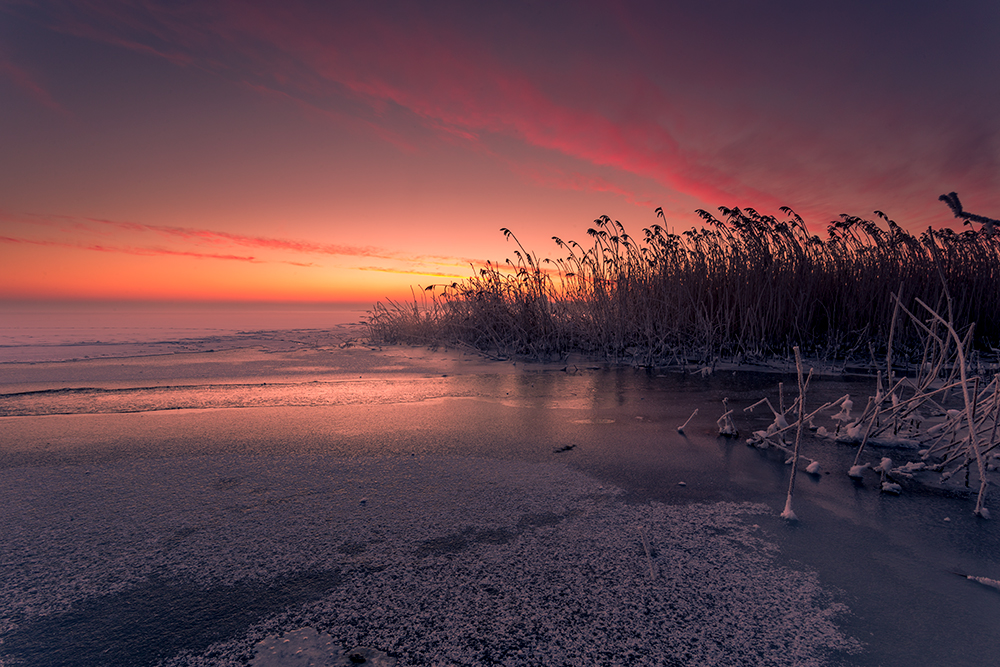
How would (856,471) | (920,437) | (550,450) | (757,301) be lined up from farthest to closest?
(757,301), (920,437), (550,450), (856,471)

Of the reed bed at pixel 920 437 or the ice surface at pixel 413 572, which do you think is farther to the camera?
the reed bed at pixel 920 437

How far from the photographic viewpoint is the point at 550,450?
220 cm

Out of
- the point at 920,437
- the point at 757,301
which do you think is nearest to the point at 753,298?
the point at 757,301

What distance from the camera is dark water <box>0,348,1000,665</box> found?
0.97 meters

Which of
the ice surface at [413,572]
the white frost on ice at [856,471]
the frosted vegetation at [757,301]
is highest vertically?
the frosted vegetation at [757,301]

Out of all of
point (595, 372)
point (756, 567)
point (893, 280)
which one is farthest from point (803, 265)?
point (756, 567)

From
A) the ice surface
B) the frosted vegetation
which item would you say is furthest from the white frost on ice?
the frosted vegetation

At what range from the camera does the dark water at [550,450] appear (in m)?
0.97

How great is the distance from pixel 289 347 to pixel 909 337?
938 centimetres

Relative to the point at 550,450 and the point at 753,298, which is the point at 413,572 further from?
the point at 753,298

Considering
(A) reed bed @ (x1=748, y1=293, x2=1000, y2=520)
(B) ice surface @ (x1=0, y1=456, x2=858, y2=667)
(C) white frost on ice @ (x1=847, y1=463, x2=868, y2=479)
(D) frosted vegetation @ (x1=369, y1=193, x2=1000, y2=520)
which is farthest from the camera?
(D) frosted vegetation @ (x1=369, y1=193, x2=1000, y2=520)

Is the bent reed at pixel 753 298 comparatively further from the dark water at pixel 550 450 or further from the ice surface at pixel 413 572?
the ice surface at pixel 413 572

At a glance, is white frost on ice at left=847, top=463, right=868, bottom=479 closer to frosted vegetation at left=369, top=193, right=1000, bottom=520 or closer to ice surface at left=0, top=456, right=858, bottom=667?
ice surface at left=0, top=456, right=858, bottom=667

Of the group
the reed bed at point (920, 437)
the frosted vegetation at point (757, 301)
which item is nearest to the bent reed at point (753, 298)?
the frosted vegetation at point (757, 301)
